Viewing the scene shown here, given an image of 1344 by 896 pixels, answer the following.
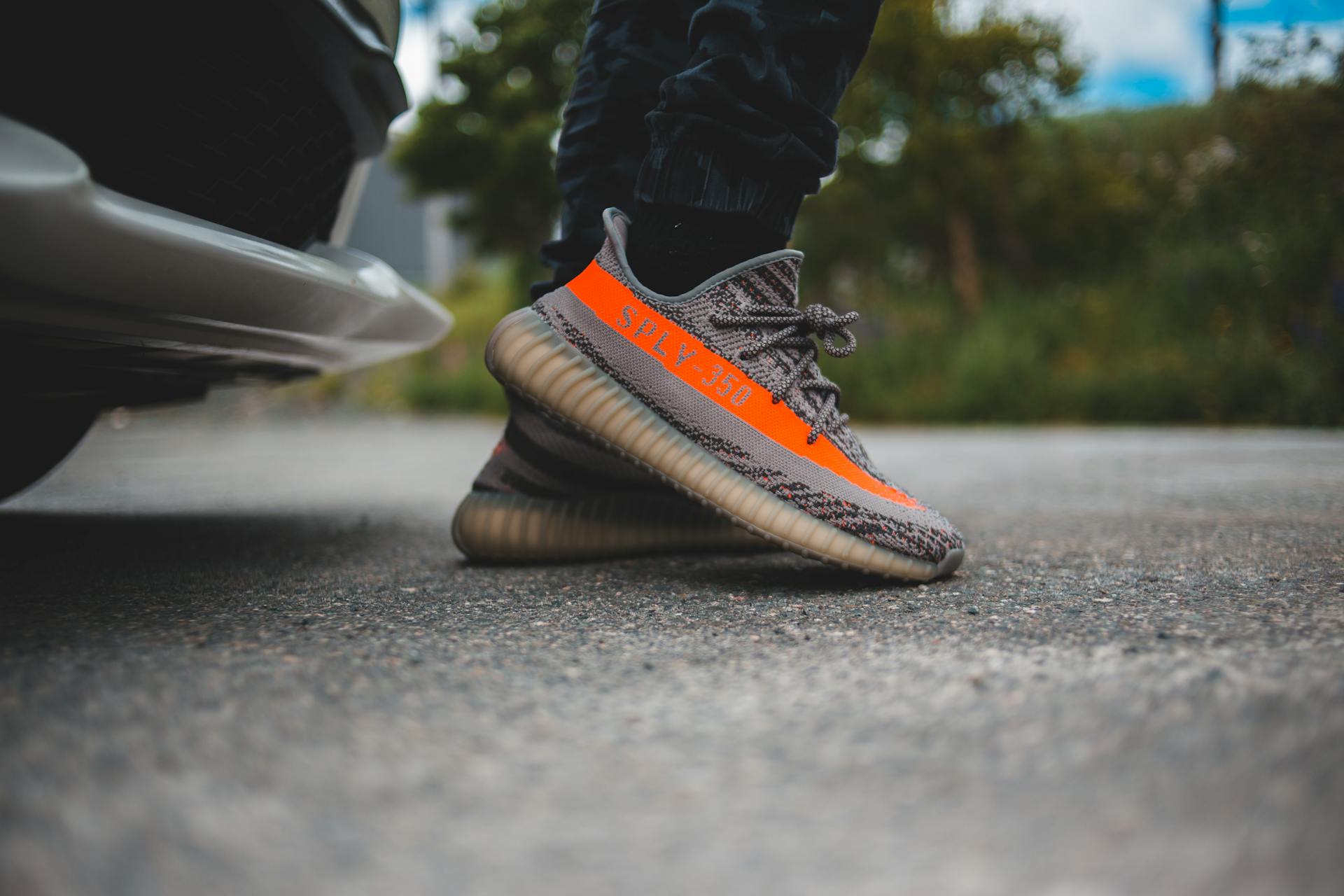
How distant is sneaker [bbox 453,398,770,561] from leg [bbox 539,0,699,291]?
0.21 meters

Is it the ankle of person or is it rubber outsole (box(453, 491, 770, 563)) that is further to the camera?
rubber outsole (box(453, 491, 770, 563))

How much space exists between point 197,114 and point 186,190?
0.24ft

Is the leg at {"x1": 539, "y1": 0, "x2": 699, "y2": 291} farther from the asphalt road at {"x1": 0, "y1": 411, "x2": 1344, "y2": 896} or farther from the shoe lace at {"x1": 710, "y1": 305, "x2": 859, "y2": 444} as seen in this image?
the asphalt road at {"x1": 0, "y1": 411, "x2": 1344, "y2": 896}

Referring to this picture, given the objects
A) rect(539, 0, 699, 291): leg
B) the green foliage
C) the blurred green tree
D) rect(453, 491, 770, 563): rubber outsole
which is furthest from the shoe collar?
the green foliage

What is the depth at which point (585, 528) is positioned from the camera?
40.8 inches

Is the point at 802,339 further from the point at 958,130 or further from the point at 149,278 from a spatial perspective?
the point at 958,130

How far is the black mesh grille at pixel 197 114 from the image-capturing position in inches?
29.7

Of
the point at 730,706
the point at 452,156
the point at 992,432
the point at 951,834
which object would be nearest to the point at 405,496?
the point at 730,706

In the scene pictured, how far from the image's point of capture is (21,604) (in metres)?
0.80

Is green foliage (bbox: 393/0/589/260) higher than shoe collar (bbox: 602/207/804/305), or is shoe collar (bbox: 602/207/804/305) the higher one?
green foliage (bbox: 393/0/589/260)

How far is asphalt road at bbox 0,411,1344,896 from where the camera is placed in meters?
0.36

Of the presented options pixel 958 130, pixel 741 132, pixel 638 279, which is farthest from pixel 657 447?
pixel 958 130

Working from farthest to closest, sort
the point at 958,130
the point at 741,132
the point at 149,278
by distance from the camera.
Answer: the point at 958,130, the point at 741,132, the point at 149,278

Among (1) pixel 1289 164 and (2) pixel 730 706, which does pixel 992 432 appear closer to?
(1) pixel 1289 164
